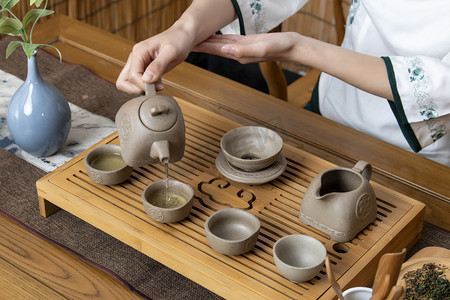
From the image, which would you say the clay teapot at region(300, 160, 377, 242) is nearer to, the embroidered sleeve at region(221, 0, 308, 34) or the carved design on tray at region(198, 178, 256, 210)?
the carved design on tray at region(198, 178, 256, 210)

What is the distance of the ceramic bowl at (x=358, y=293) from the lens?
1114mm

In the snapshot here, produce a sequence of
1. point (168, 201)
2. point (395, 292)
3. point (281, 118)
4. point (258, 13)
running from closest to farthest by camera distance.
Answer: point (395, 292) < point (168, 201) < point (281, 118) < point (258, 13)

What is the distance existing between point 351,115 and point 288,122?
30 cm

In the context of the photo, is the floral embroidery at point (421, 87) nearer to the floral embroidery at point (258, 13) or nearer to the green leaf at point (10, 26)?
the floral embroidery at point (258, 13)

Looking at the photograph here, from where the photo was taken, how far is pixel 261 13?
1895mm

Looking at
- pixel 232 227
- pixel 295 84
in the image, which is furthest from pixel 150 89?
pixel 295 84

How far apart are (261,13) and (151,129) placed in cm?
76

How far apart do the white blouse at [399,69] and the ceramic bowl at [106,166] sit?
617mm

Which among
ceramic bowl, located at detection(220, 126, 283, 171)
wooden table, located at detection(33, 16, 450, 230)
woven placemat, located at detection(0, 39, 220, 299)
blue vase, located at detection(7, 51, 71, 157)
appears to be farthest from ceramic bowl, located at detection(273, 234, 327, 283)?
blue vase, located at detection(7, 51, 71, 157)

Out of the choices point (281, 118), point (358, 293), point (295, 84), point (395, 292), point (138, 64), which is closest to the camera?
point (395, 292)

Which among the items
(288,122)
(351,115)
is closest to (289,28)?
(351,115)

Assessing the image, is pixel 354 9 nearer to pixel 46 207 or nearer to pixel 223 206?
pixel 223 206

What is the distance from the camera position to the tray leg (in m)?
1.45

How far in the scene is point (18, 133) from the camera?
1598 mm
